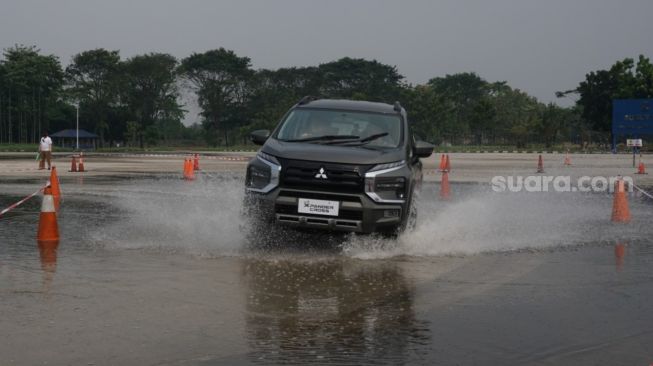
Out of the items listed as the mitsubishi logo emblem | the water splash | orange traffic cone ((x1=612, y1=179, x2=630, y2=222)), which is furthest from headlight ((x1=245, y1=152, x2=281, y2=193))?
orange traffic cone ((x1=612, y1=179, x2=630, y2=222))

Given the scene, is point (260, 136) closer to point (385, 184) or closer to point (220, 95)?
point (385, 184)

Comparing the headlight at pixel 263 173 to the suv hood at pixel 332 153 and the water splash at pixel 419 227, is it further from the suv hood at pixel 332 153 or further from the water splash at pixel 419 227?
the water splash at pixel 419 227

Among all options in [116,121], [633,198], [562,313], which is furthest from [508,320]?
[116,121]

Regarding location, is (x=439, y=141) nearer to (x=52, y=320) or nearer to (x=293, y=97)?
(x=293, y=97)

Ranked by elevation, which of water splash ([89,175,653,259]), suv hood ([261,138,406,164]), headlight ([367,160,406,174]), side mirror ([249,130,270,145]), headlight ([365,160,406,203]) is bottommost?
water splash ([89,175,653,259])

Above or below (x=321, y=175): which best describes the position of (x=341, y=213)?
below

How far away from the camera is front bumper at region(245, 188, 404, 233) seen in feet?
30.2

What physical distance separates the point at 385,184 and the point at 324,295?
252 cm

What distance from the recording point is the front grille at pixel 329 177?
30.2 ft

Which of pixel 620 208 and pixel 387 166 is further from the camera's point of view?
pixel 620 208
